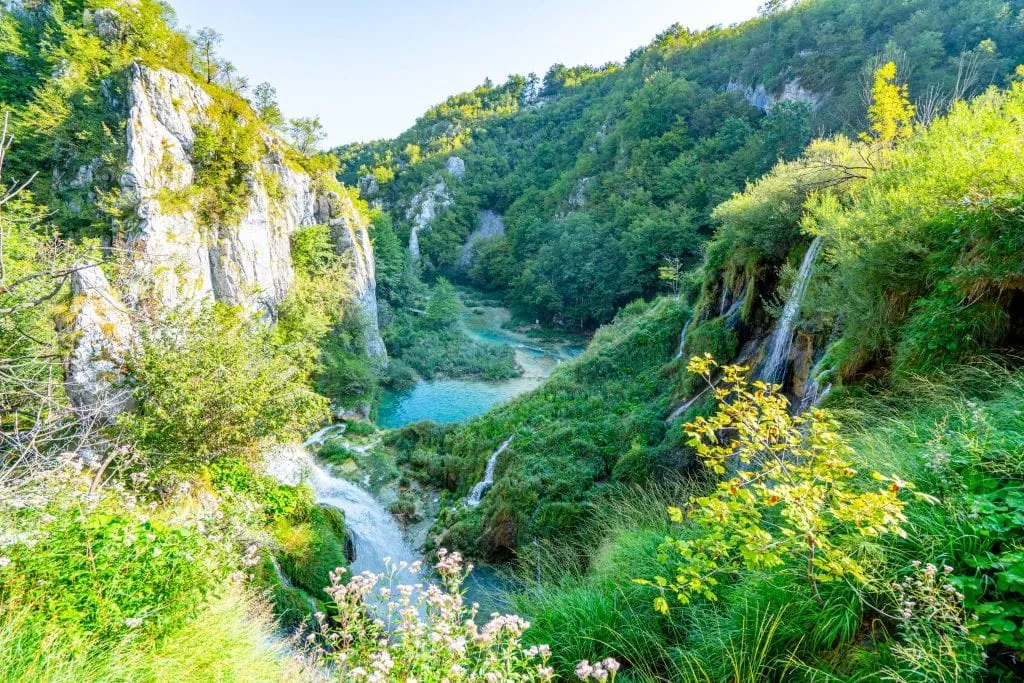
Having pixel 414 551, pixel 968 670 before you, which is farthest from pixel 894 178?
pixel 414 551

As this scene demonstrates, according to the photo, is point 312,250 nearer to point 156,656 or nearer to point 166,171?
point 166,171

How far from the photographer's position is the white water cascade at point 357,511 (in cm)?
1177

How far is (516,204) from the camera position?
69.6 metres

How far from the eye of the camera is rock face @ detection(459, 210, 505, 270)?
2697 inches

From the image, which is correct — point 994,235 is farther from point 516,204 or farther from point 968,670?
point 516,204

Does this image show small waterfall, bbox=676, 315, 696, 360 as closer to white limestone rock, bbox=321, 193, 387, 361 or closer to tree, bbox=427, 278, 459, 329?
white limestone rock, bbox=321, 193, 387, 361

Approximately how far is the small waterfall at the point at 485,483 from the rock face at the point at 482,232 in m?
55.9

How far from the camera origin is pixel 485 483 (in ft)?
45.6

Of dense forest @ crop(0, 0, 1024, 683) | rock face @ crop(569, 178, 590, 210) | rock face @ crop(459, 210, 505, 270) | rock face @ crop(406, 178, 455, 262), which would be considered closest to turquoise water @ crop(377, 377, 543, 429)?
dense forest @ crop(0, 0, 1024, 683)

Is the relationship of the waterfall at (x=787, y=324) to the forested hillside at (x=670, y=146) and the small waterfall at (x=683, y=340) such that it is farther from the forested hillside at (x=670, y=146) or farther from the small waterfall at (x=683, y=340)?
the forested hillside at (x=670, y=146)

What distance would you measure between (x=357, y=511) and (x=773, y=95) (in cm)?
5733

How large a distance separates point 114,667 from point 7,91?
112 ft

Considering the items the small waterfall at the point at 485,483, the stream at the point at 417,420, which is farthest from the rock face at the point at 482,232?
the small waterfall at the point at 485,483

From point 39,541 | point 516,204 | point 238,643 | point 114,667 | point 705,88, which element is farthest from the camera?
point 516,204
